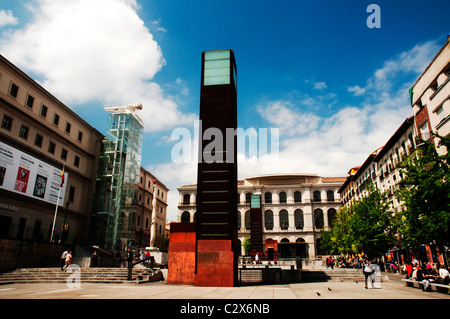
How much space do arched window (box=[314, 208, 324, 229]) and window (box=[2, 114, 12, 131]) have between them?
6032 centimetres

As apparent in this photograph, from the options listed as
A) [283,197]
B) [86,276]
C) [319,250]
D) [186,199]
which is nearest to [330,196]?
[283,197]

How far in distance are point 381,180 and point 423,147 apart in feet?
82.4

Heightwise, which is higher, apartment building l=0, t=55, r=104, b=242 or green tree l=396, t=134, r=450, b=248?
apartment building l=0, t=55, r=104, b=242

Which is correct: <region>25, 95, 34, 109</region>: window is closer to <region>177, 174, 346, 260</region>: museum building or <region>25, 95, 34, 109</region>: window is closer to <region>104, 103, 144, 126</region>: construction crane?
<region>104, 103, 144, 126</region>: construction crane

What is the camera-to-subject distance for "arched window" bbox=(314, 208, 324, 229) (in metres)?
68.0

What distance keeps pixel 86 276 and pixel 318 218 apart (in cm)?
5887

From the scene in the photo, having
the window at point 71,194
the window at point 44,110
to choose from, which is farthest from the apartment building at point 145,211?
the window at point 44,110

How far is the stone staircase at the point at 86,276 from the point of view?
18258 millimetres

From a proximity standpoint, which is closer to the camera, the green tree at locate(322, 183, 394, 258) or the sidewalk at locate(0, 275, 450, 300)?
the sidewalk at locate(0, 275, 450, 300)

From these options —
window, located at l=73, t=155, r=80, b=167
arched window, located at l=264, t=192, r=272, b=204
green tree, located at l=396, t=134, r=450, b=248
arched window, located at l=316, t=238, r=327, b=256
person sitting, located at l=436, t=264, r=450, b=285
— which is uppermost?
arched window, located at l=264, t=192, r=272, b=204

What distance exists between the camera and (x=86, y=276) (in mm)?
18938

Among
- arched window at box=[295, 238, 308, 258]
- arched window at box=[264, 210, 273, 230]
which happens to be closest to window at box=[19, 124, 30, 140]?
arched window at box=[264, 210, 273, 230]
